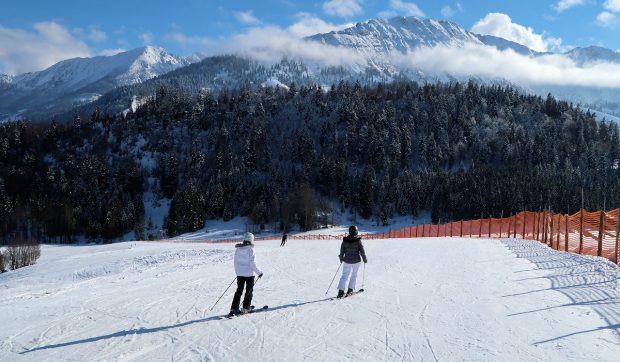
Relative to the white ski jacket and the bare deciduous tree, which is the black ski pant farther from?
the bare deciduous tree

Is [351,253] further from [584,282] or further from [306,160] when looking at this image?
[306,160]

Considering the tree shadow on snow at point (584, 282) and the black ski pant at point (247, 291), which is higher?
the black ski pant at point (247, 291)

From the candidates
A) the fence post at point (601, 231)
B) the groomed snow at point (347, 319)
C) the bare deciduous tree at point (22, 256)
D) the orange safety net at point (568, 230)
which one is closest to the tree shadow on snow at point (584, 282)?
the groomed snow at point (347, 319)

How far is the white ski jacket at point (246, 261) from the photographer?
35.6ft

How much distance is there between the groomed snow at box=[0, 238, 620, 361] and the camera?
8.12 m

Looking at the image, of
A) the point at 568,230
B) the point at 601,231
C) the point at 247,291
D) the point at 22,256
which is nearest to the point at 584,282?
the point at 601,231

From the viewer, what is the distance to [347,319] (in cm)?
1026

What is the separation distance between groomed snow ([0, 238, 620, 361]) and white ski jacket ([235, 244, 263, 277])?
1.03 metres

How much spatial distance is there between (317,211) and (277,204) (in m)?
10.3

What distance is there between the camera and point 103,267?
28.0 m

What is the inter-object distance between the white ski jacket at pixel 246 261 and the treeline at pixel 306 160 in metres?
96.9

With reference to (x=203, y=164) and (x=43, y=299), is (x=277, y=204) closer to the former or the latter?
(x=203, y=164)

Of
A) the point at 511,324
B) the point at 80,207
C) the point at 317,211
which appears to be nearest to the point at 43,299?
the point at 511,324

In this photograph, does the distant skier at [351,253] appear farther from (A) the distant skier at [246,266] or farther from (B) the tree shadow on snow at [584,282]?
(B) the tree shadow on snow at [584,282]
